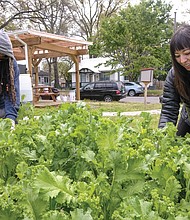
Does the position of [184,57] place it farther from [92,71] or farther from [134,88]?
[92,71]

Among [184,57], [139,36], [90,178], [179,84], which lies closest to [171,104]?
[179,84]

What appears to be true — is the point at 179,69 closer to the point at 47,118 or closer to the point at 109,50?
the point at 47,118

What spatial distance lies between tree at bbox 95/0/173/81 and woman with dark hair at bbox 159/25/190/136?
23.1 m

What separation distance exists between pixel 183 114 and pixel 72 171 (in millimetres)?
1206

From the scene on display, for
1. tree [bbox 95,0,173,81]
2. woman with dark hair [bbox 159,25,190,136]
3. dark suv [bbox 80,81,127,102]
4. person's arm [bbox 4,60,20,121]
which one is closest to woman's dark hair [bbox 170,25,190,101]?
woman with dark hair [bbox 159,25,190,136]

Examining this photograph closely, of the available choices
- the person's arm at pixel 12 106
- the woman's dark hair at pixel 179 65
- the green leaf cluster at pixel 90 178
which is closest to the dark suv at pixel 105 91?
the person's arm at pixel 12 106

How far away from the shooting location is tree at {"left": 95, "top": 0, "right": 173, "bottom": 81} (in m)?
24.9

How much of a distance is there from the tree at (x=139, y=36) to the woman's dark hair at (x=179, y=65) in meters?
23.2

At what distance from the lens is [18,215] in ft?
2.41

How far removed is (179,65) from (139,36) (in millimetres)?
23976

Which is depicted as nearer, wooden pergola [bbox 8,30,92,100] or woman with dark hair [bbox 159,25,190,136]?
woman with dark hair [bbox 159,25,190,136]

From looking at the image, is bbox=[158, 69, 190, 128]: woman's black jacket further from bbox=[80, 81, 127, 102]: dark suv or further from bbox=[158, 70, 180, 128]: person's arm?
bbox=[80, 81, 127, 102]: dark suv

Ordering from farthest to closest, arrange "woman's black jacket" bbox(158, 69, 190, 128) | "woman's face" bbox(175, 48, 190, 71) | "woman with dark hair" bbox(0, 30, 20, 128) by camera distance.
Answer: "woman with dark hair" bbox(0, 30, 20, 128)
"woman's black jacket" bbox(158, 69, 190, 128)
"woman's face" bbox(175, 48, 190, 71)

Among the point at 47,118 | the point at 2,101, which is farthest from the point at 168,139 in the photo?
the point at 2,101
